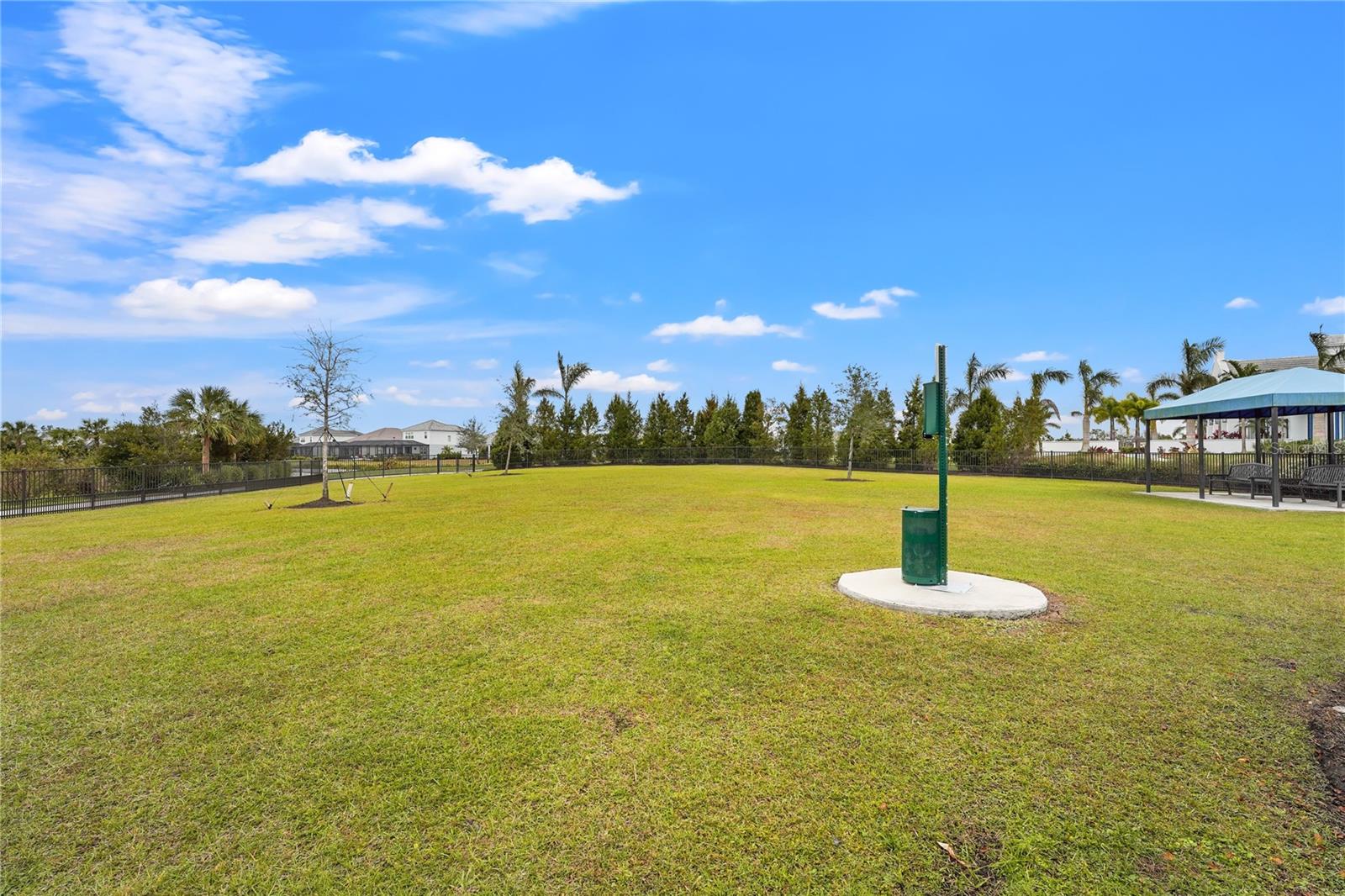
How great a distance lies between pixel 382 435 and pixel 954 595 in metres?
118

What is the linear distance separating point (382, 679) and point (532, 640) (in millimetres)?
1199

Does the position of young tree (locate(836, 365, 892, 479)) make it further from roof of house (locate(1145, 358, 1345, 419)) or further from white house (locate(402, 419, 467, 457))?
white house (locate(402, 419, 467, 457))

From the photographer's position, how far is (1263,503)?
15852mm

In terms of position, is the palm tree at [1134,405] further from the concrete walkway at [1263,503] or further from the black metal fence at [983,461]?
the concrete walkway at [1263,503]

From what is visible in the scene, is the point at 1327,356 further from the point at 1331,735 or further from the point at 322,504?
the point at 322,504

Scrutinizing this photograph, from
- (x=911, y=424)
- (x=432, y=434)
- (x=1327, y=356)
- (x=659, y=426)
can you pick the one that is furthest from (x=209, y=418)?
(x=432, y=434)

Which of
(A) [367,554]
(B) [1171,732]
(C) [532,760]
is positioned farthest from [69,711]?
(B) [1171,732]

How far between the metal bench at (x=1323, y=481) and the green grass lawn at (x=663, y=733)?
10.1 m

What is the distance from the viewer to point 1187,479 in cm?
2398

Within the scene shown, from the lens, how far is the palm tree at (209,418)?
39.0 meters

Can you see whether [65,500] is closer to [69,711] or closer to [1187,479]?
[69,711]

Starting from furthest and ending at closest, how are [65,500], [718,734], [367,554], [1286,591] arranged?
[65,500] → [367,554] → [1286,591] → [718,734]

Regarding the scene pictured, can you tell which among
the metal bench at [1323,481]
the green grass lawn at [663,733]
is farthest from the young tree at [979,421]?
the green grass lawn at [663,733]

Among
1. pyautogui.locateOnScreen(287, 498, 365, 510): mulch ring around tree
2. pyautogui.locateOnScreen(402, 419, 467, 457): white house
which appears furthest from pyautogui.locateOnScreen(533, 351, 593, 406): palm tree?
pyautogui.locateOnScreen(402, 419, 467, 457): white house
